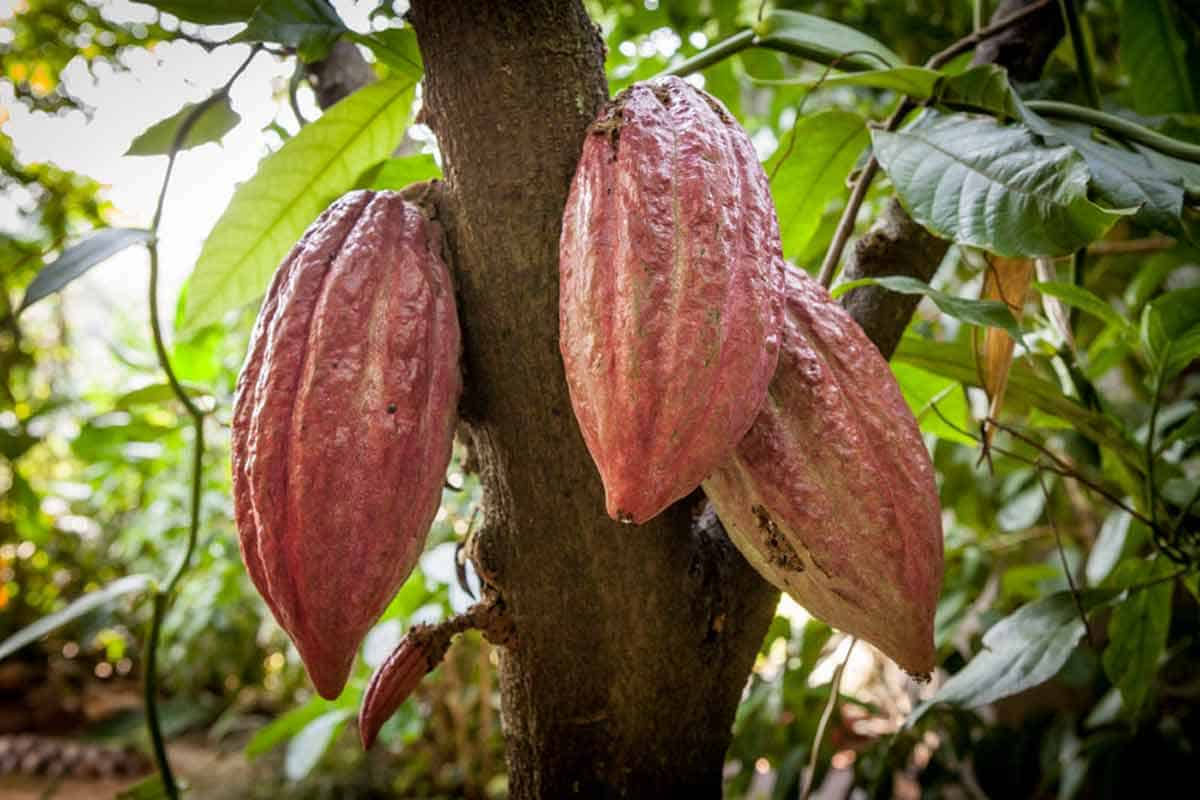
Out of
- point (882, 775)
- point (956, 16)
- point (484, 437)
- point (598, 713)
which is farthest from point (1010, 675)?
point (956, 16)

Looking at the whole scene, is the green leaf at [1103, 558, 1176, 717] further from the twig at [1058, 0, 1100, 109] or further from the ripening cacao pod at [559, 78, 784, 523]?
the ripening cacao pod at [559, 78, 784, 523]

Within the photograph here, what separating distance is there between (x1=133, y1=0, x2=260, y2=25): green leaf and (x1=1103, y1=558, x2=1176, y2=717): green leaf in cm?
89

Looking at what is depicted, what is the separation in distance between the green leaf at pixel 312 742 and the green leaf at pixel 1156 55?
1288 millimetres

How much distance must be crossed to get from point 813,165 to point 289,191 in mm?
470

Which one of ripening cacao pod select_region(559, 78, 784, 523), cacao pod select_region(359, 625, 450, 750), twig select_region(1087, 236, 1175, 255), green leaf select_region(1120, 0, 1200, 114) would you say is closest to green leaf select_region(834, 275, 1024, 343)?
ripening cacao pod select_region(559, 78, 784, 523)

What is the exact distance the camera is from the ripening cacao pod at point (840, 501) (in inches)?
18.2

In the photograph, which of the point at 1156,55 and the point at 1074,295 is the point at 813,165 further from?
the point at 1156,55

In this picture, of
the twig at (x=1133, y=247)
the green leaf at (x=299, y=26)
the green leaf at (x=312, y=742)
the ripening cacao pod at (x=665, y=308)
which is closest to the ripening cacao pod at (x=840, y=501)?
the ripening cacao pod at (x=665, y=308)

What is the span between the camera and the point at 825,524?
0.46 meters

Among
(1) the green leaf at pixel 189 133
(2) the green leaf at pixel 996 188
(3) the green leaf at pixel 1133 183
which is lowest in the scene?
(3) the green leaf at pixel 1133 183

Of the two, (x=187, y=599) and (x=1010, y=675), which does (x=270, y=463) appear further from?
(x=187, y=599)

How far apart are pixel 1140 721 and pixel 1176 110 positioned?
752mm

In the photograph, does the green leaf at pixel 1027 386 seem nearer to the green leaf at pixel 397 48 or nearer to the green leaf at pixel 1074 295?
the green leaf at pixel 1074 295

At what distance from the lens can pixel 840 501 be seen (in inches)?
18.4
